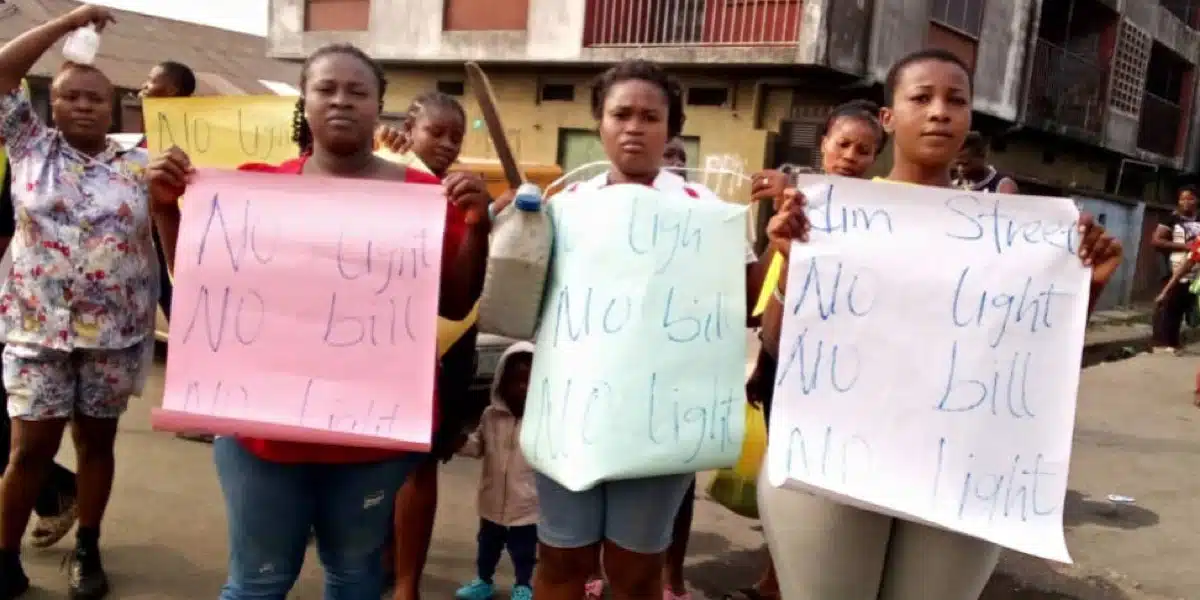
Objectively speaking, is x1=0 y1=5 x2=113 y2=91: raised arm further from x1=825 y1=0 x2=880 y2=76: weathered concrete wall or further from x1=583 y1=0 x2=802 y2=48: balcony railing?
x1=583 y1=0 x2=802 y2=48: balcony railing

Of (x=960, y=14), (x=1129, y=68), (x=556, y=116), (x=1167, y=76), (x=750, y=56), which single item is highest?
(x=1167, y=76)

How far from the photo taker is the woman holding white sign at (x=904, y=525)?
185 cm

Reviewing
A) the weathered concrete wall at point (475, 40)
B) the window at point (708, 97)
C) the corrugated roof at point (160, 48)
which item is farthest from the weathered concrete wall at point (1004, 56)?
the corrugated roof at point (160, 48)

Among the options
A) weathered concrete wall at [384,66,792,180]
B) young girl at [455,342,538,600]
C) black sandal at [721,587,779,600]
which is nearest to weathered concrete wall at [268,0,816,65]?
weathered concrete wall at [384,66,792,180]

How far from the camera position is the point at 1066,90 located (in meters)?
16.9

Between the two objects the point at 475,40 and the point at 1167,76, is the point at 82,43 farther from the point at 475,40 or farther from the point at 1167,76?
the point at 1167,76

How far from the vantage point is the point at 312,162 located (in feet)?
6.87

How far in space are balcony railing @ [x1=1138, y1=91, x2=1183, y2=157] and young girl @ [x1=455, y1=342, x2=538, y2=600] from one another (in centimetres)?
2167

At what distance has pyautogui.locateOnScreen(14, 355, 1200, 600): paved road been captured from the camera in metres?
3.23

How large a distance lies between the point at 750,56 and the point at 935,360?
10120 millimetres

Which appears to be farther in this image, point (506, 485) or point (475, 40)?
point (475, 40)

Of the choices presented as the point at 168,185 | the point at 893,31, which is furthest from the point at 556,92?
the point at 168,185

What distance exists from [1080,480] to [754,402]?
372cm

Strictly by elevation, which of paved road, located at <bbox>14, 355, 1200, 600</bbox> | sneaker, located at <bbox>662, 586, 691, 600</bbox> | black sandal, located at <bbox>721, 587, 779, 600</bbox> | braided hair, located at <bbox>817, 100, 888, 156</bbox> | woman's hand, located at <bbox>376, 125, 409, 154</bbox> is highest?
braided hair, located at <bbox>817, 100, 888, 156</bbox>
